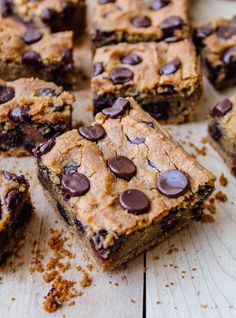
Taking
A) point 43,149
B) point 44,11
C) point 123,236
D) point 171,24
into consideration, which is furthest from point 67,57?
point 123,236

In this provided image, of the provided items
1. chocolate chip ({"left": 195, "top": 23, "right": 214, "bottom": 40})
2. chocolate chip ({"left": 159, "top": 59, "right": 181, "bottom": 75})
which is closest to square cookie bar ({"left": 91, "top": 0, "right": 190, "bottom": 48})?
chocolate chip ({"left": 195, "top": 23, "right": 214, "bottom": 40})

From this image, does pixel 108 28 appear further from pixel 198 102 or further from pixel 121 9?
pixel 198 102

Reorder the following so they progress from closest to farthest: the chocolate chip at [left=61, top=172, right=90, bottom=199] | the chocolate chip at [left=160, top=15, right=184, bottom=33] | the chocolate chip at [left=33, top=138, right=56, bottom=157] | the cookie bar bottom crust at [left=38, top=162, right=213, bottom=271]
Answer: the cookie bar bottom crust at [left=38, top=162, right=213, bottom=271] → the chocolate chip at [left=61, top=172, right=90, bottom=199] → the chocolate chip at [left=33, top=138, right=56, bottom=157] → the chocolate chip at [left=160, top=15, right=184, bottom=33]

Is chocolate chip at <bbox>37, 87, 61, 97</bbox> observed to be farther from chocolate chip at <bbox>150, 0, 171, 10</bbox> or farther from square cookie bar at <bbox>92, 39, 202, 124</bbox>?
chocolate chip at <bbox>150, 0, 171, 10</bbox>

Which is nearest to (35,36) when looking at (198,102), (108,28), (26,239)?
(108,28)

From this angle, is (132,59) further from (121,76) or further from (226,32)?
(226,32)

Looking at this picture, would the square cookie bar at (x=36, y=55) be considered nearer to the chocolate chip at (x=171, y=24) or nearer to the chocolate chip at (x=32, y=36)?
the chocolate chip at (x=32, y=36)

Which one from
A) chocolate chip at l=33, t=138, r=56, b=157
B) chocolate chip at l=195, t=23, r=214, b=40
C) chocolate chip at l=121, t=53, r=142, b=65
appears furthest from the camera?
chocolate chip at l=195, t=23, r=214, b=40

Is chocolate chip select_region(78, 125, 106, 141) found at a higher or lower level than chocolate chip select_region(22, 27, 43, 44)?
lower
